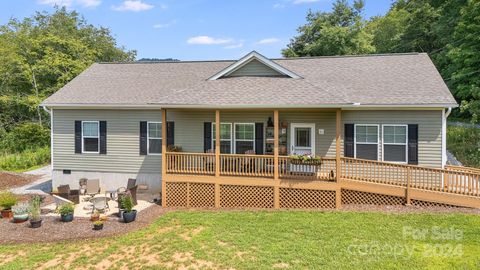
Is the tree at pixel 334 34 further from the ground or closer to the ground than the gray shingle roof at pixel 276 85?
further from the ground

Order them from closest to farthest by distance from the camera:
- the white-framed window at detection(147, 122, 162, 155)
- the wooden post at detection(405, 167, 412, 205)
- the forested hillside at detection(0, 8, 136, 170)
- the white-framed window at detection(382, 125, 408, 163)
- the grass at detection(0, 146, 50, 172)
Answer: the wooden post at detection(405, 167, 412, 205) < the white-framed window at detection(382, 125, 408, 163) < the white-framed window at detection(147, 122, 162, 155) < the grass at detection(0, 146, 50, 172) < the forested hillside at detection(0, 8, 136, 170)

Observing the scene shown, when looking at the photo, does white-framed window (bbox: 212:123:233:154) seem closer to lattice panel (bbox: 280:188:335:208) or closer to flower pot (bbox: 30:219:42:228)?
lattice panel (bbox: 280:188:335:208)

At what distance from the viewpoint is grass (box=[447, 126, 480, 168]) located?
17.6 m

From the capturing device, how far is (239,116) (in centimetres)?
1375

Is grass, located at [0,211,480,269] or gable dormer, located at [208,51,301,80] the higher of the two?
gable dormer, located at [208,51,301,80]

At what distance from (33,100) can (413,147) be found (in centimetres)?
2910

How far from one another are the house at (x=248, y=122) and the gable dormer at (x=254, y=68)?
0.04 metres

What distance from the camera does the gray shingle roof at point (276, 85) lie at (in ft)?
37.4

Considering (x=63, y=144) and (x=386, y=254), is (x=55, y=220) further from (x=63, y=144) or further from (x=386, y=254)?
(x=386, y=254)

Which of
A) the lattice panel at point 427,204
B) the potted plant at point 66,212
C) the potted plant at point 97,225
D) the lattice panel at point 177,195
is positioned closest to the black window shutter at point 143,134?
the lattice panel at point 177,195

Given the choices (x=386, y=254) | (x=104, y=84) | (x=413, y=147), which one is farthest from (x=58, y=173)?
(x=413, y=147)

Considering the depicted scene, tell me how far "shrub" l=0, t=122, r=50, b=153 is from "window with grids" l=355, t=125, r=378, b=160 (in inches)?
990

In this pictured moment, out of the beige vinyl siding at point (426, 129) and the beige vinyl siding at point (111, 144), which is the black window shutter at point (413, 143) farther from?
the beige vinyl siding at point (111, 144)

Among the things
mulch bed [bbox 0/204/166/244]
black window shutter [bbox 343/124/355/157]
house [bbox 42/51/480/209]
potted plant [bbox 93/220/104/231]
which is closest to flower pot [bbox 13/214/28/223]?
mulch bed [bbox 0/204/166/244]
